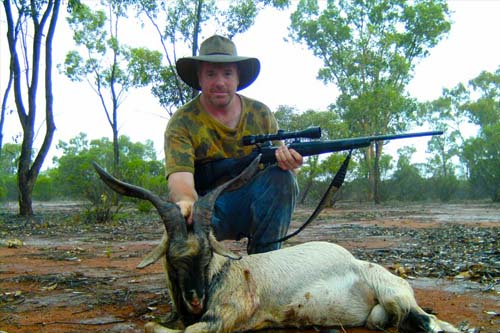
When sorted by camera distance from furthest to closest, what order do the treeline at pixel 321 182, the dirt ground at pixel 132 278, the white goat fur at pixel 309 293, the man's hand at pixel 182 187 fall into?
the treeline at pixel 321 182
the man's hand at pixel 182 187
the dirt ground at pixel 132 278
the white goat fur at pixel 309 293

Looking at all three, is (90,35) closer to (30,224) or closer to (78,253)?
(30,224)

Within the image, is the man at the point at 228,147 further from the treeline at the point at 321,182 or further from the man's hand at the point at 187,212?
the treeline at the point at 321,182

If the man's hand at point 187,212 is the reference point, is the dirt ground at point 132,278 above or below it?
below

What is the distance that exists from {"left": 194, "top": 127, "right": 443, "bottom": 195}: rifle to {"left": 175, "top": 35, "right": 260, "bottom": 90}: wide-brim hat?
69 cm

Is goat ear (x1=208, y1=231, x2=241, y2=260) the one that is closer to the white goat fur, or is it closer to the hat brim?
the white goat fur

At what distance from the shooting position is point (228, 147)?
480 centimetres

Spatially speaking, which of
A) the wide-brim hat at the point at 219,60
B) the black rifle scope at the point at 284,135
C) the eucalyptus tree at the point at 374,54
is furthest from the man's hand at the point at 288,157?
the eucalyptus tree at the point at 374,54

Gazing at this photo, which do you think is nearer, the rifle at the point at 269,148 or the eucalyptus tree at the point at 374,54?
the rifle at the point at 269,148

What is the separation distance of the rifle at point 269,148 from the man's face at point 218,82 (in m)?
0.41

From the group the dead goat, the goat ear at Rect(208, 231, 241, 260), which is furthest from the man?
the goat ear at Rect(208, 231, 241, 260)

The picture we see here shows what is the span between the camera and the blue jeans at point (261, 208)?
462cm

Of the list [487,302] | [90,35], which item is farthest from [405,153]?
[487,302]

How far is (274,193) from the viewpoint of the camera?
15.1ft

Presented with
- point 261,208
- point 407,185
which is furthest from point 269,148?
point 407,185
